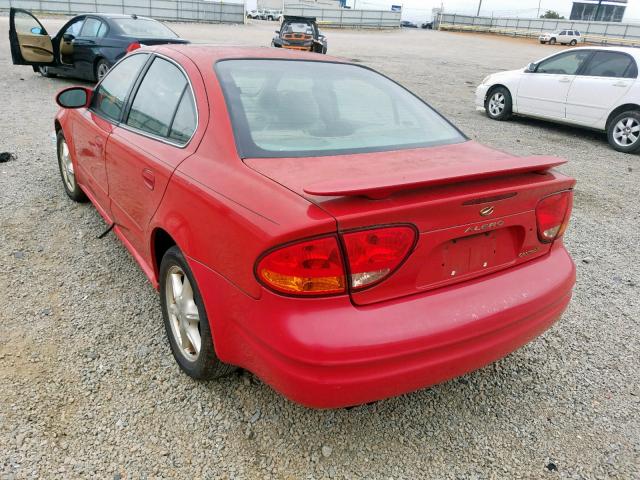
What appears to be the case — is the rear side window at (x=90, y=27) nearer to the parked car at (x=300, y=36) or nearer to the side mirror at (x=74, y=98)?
the side mirror at (x=74, y=98)

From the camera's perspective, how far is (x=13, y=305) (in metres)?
3.08

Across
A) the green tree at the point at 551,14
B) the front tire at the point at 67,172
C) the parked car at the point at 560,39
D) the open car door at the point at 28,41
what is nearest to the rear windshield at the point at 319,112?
the front tire at the point at 67,172

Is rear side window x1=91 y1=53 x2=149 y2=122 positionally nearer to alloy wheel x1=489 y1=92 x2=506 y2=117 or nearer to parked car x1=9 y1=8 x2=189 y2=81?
parked car x1=9 y1=8 x2=189 y2=81

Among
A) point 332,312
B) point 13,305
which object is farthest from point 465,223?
point 13,305

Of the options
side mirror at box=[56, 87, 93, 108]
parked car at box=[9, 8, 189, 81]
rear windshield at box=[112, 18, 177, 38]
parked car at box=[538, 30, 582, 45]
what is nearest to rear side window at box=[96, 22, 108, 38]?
parked car at box=[9, 8, 189, 81]

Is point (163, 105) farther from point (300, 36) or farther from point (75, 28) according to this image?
point (300, 36)

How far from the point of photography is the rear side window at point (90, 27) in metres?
10.5

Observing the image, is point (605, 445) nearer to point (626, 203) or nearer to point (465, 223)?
point (465, 223)

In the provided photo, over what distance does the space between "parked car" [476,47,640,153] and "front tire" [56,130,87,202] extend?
7.97 m

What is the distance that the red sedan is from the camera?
1.75 metres

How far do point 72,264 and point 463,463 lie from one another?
2879mm

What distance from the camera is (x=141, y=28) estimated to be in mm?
10773

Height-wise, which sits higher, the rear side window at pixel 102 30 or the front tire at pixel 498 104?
the rear side window at pixel 102 30

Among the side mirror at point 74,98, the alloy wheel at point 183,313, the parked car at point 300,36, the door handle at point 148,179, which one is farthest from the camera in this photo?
the parked car at point 300,36
